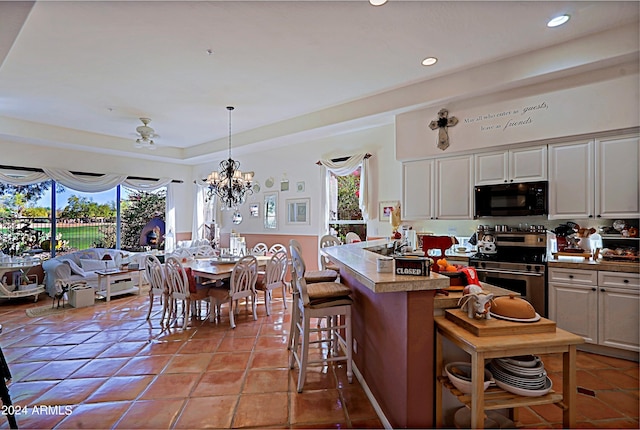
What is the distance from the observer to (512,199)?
3633 millimetres

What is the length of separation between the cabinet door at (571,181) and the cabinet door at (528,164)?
2.8 inches

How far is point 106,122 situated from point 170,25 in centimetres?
364

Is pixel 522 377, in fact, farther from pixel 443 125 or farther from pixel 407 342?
pixel 443 125

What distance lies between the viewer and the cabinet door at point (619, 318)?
9.37ft

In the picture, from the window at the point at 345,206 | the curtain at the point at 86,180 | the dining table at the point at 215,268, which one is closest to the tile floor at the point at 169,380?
the dining table at the point at 215,268

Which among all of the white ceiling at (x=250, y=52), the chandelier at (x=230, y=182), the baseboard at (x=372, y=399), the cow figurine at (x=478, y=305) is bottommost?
the baseboard at (x=372, y=399)

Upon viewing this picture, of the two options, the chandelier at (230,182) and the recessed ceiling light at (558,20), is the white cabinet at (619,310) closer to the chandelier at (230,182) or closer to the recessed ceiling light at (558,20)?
the recessed ceiling light at (558,20)

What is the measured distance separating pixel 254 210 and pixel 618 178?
234 inches

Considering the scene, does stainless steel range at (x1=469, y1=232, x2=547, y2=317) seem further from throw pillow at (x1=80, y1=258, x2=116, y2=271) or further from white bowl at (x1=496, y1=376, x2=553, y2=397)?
throw pillow at (x1=80, y1=258, x2=116, y2=271)

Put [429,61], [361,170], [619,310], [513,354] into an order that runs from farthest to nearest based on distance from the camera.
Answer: [361,170], [429,61], [619,310], [513,354]

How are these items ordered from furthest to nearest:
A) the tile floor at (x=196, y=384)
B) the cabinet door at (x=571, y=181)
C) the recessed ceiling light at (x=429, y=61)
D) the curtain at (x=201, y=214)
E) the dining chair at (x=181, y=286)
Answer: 1. the curtain at (x=201, y=214)
2. the dining chair at (x=181, y=286)
3. the recessed ceiling light at (x=429, y=61)
4. the cabinet door at (x=571, y=181)
5. the tile floor at (x=196, y=384)

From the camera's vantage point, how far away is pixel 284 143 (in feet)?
20.5

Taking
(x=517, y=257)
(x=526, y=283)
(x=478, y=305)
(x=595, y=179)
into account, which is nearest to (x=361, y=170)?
(x=517, y=257)

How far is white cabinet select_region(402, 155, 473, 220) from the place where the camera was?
13.0 ft
